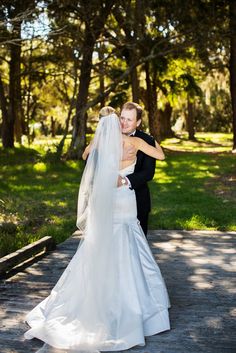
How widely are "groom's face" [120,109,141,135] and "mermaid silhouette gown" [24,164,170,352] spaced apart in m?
0.39

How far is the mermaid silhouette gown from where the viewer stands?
14.1ft

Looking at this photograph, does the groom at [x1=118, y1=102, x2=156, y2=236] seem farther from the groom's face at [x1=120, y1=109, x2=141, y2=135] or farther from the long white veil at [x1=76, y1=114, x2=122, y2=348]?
the long white veil at [x1=76, y1=114, x2=122, y2=348]

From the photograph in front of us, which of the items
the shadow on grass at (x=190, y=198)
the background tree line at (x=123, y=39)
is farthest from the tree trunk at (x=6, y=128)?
the shadow on grass at (x=190, y=198)

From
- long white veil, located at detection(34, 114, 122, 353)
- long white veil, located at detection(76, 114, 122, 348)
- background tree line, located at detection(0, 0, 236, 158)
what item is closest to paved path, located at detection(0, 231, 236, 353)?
long white veil, located at detection(34, 114, 122, 353)

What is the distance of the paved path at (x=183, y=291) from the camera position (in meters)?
4.31

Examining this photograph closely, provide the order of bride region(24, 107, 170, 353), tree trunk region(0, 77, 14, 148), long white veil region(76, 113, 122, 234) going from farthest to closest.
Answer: tree trunk region(0, 77, 14, 148)
long white veil region(76, 113, 122, 234)
bride region(24, 107, 170, 353)

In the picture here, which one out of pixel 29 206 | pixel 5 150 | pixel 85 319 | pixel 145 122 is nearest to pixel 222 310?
pixel 85 319

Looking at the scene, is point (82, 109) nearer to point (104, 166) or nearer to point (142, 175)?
point (142, 175)

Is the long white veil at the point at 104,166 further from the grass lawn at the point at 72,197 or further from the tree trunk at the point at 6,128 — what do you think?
the tree trunk at the point at 6,128

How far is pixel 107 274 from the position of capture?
461cm

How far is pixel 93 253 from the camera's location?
15.4 ft

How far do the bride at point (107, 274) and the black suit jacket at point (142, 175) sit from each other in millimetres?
105

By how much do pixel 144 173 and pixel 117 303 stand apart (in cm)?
132

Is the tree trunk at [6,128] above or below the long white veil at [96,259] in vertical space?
above
